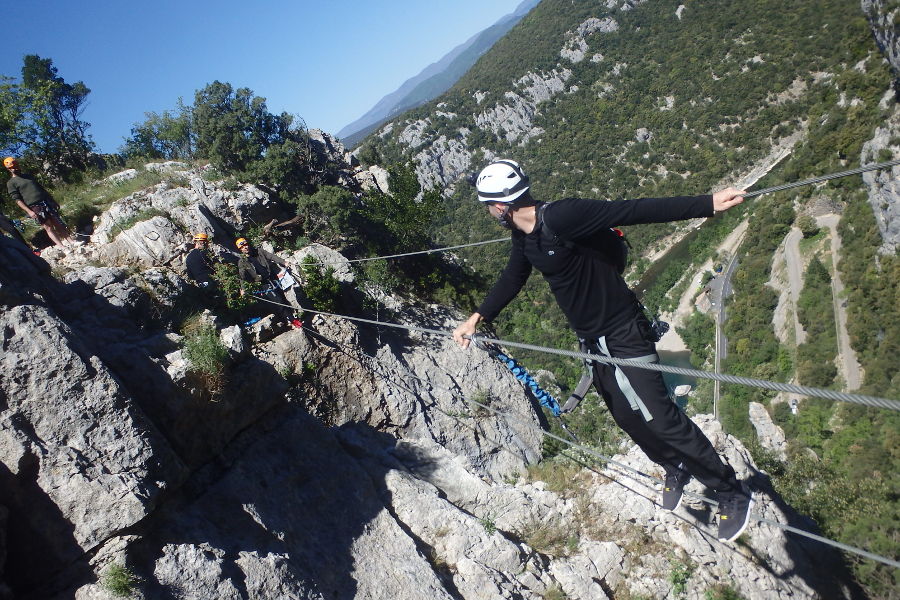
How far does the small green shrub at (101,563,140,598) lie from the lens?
382 cm

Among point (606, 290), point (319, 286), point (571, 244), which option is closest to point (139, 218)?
point (319, 286)

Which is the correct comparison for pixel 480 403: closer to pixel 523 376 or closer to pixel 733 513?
pixel 523 376

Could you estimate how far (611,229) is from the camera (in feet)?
12.6

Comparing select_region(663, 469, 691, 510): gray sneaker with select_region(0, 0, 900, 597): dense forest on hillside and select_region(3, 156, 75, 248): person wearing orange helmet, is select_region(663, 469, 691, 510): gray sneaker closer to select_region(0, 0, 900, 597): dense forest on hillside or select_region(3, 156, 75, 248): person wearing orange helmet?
select_region(0, 0, 900, 597): dense forest on hillside

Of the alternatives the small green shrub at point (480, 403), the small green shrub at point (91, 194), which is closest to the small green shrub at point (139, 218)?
the small green shrub at point (91, 194)

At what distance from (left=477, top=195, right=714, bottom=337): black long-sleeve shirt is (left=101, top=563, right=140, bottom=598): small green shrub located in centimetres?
395

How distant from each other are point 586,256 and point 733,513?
2.98m

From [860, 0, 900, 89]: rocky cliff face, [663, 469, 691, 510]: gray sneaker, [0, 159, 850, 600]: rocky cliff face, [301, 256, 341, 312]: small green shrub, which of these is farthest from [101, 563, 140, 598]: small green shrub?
[860, 0, 900, 89]: rocky cliff face

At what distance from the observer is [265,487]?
19.8 ft

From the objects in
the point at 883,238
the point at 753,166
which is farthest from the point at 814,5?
the point at 883,238

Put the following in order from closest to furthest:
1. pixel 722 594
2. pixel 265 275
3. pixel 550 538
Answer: pixel 722 594, pixel 550 538, pixel 265 275

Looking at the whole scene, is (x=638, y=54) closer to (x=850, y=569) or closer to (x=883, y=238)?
(x=883, y=238)

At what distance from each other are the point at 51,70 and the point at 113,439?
35.7 m

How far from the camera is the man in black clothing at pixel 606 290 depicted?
11.6 ft
